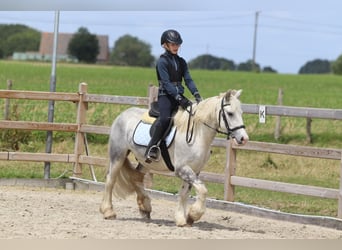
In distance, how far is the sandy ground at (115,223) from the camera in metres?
7.44

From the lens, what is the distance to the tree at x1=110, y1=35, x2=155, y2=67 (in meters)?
98.3

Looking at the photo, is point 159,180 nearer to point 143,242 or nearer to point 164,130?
point 164,130

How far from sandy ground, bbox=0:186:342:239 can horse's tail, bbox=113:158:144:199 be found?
32 cm

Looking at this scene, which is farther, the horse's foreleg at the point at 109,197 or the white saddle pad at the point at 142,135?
the horse's foreleg at the point at 109,197

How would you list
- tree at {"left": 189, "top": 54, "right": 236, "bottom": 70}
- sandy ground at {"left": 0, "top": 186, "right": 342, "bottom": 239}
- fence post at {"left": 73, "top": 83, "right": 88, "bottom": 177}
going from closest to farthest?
sandy ground at {"left": 0, "top": 186, "right": 342, "bottom": 239} → fence post at {"left": 73, "top": 83, "right": 88, "bottom": 177} → tree at {"left": 189, "top": 54, "right": 236, "bottom": 70}

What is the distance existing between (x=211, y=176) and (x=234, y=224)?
1.43 meters

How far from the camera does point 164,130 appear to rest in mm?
8375

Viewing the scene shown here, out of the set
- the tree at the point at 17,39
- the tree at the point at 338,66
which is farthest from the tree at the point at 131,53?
the tree at the point at 338,66

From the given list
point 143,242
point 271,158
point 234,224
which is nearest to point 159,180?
point 271,158

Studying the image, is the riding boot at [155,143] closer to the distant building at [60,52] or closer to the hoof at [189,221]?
the hoof at [189,221]

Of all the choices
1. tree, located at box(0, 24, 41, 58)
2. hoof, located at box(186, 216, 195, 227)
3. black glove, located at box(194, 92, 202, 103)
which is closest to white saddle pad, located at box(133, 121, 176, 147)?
black glove, located at box(194, 92, 202, 103)

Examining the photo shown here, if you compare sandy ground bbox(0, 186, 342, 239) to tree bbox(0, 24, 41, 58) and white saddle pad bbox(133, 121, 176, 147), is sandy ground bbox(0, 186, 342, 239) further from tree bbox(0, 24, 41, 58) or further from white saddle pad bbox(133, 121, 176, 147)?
tree bbox(0, 24, 41, 58)

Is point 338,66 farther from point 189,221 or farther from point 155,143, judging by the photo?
point 189,221

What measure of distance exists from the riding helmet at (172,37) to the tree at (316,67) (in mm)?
107513
